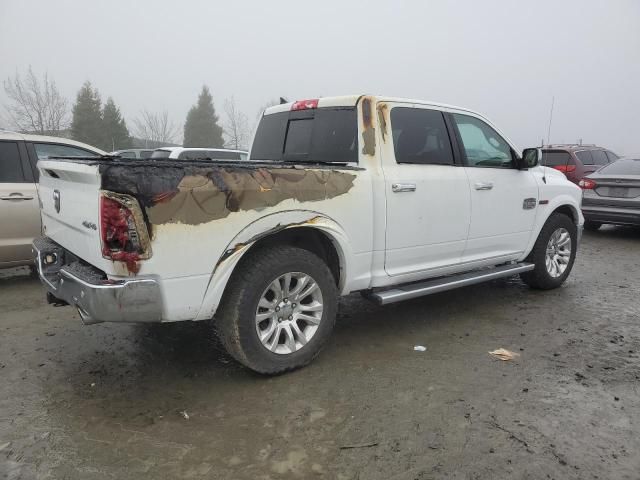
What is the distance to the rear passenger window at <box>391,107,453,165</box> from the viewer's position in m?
3.88

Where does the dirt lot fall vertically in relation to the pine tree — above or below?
below

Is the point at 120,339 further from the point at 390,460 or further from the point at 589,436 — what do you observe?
the point at 589,436

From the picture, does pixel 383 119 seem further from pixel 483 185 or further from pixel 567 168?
pixel 567 168

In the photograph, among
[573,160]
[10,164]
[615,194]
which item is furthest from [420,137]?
[573,160]

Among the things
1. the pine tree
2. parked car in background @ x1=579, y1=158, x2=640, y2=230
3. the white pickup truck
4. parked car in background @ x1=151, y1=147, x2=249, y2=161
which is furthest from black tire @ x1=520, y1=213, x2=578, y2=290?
the pine tree

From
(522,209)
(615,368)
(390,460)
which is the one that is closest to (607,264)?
(522,209)

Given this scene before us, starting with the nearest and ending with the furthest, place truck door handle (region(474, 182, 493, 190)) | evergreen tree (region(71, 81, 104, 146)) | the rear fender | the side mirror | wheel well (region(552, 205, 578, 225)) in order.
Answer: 1. the rear fender
2. truck door handle (region(474, 182, 493, 190))
3. the side mirror
4. wheel well (region(552, 205, 578, 225))
5. evergreen tree (region(71, 81, 104, 146))

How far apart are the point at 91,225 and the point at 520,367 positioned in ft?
10.0

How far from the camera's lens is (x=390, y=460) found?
2.46 m

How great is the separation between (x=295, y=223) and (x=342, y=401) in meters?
1.18

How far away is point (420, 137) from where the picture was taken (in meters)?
4.07

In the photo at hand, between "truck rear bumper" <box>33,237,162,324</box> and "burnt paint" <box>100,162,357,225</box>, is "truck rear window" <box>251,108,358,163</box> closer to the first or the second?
"burnt paint" <box>100,162,357,225</box>

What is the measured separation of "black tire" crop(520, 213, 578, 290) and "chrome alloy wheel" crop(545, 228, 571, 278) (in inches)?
1.4

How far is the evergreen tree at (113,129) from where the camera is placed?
39.3 meters
